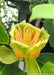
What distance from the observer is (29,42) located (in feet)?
1.15

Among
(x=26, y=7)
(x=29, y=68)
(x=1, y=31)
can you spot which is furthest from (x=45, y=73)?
(x=26, y=7)

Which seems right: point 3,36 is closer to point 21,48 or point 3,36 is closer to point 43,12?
point 21,48

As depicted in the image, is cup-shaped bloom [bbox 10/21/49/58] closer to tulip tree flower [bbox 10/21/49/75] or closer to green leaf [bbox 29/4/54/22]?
tulip tree flower [bbox 10/21/49/75]

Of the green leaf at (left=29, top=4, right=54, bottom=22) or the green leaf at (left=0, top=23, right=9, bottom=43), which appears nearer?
the green leaf at (left=29, top=4, right=54, bottom=22)

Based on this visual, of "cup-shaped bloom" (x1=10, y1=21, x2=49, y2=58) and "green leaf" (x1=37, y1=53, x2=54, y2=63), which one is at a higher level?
"cup-shaped bloom" (x1=10, y1=21, x2=49, y2=58)

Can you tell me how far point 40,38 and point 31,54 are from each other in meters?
0.05

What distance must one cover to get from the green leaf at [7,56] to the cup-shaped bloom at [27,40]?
0.08ft

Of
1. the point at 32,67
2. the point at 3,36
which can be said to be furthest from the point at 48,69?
the point at 3,36

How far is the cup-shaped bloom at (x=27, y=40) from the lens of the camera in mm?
328

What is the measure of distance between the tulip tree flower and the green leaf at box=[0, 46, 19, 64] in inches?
0.8

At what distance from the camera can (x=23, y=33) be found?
14.4 inches

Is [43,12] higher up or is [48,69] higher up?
[43,12]

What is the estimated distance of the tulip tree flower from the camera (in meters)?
0.33

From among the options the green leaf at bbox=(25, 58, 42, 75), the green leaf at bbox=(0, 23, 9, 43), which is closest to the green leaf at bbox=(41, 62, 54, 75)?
the green leaf at bbox=(25, 58, 42, 75)
